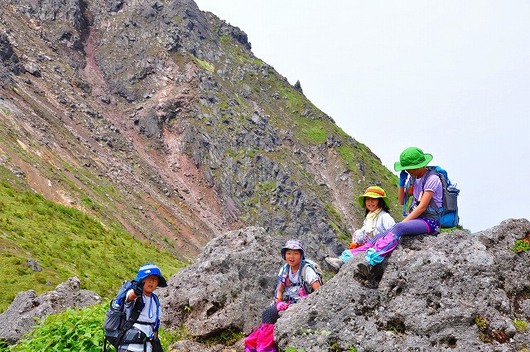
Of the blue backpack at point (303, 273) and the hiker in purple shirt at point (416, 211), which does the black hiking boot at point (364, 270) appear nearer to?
the hiker in purple shirt at point (416, 211)

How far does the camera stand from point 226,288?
474 inches

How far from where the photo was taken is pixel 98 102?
80938 millimetres

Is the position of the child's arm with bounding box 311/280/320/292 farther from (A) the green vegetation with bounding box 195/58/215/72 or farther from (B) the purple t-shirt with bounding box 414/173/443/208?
(A) the green vegetation with bounding box 195/58/215/72

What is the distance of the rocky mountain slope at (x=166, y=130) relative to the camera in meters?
54.0

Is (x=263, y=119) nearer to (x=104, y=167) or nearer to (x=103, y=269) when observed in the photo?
(x=104, y=167)

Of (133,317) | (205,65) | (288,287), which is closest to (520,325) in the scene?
(288,287)

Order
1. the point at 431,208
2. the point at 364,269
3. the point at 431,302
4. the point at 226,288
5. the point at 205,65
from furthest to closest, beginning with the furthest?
1. the point at 205,65
2. the point at 226,288
3. the point at 431,208
4. the point at 364,269
5. the point at 431,302

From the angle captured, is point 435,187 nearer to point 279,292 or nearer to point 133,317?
point 279,292

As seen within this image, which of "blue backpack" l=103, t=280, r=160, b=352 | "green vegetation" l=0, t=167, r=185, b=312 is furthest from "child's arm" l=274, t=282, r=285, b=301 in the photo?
"green vegetation" l=0, t=167, r=185, b=312

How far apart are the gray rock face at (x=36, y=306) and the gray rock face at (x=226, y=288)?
2.16 metres

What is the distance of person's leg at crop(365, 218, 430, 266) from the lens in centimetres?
850

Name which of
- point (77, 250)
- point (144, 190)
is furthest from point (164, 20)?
point (77, 250)

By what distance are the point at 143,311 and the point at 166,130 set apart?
76860mm

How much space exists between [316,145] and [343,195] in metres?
12.8
